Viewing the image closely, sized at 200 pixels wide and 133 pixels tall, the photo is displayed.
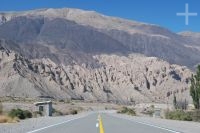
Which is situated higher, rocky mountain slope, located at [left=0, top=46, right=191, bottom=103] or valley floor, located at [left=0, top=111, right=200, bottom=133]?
rocky mountain slope, located at [left=0, top=46, right=191, bottom=103]

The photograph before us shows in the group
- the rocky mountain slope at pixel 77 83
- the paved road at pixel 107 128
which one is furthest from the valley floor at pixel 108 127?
the rocky mountain slope at pixel 77 83

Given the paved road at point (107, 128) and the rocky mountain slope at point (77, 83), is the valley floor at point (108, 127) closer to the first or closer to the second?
the paved road at point (107, 128)

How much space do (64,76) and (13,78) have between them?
2883 cm

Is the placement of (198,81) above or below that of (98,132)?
above

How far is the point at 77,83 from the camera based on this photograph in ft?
589

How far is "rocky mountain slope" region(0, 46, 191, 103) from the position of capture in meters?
154

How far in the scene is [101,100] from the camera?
17525cm

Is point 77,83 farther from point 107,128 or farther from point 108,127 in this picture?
point 107,128

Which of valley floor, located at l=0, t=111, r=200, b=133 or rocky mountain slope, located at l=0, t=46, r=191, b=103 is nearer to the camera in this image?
valley floor, located at l=0, t=111, r=200, b=133

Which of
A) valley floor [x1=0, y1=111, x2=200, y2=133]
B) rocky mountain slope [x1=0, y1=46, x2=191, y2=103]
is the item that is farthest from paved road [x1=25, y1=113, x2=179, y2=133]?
rocky mountain slope [x1=0, y1=46, x2=191, y2=103]

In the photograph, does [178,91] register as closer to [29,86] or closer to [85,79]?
[85,79]

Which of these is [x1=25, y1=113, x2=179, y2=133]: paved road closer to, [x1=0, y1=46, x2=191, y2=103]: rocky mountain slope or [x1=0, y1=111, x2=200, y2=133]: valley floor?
[x1=0, y1=111, x2=200, y2=133]: valley floor

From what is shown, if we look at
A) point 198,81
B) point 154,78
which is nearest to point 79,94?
point 154,78

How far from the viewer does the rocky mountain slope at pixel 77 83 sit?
154m
